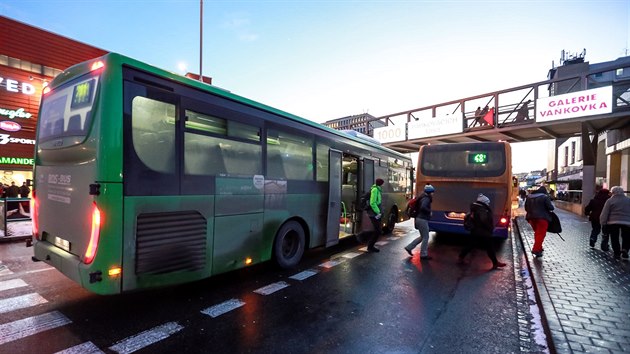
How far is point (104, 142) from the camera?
3.60 meters

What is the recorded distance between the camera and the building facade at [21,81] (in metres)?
18.9

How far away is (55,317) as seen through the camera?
4027mm

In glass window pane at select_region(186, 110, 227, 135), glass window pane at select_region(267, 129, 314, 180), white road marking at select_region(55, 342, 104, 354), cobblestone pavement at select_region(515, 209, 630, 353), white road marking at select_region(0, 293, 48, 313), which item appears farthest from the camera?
glass window pane at select_region(267, 129, 314, 180)

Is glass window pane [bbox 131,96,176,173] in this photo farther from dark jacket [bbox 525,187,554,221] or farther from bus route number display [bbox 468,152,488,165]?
bus route number display [bbox 468,152,488,165]

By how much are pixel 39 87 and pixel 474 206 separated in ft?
85.1

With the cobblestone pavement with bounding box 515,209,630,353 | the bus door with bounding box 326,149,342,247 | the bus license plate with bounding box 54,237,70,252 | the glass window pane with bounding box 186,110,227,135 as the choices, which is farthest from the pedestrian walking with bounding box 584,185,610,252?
the bus license plate with bounding box 54,237,70,252

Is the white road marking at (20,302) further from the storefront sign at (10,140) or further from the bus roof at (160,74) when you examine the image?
the storefront sign at (10,140)

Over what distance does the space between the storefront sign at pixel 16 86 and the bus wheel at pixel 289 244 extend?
74.6ft

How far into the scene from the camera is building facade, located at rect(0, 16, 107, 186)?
1891cm

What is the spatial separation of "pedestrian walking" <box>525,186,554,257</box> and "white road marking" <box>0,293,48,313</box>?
9816mm

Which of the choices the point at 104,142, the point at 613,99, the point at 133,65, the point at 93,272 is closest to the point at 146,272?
the point at 93,272

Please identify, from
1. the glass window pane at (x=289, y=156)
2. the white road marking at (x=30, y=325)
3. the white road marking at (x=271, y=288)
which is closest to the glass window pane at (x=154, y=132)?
the glass window pane at (x=289, y=156)

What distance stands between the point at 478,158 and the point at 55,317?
32.9ft

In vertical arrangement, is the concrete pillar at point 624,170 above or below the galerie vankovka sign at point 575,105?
below
